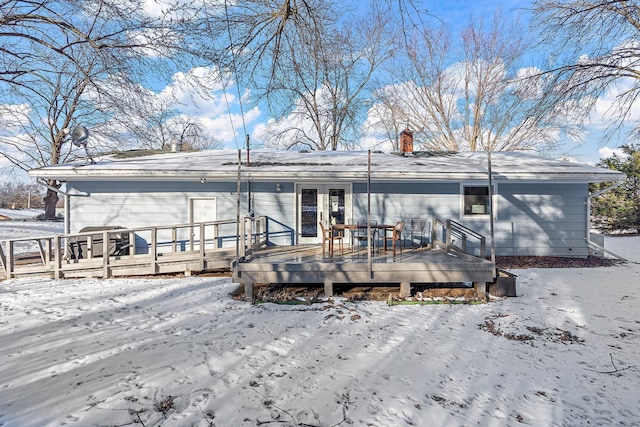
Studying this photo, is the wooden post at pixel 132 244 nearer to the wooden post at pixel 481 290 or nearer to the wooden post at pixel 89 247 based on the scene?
the wooden post at pixel 89 247

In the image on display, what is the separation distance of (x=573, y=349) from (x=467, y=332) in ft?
3.65

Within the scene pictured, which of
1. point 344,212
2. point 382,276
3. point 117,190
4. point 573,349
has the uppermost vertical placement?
point 117,190

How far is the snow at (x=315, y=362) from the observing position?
100 inches

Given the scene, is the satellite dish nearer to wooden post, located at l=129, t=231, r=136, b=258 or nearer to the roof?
the roof

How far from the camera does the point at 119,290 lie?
19.6 feet

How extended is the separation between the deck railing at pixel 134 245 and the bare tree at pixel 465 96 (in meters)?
16.1

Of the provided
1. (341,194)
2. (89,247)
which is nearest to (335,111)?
(341,194)

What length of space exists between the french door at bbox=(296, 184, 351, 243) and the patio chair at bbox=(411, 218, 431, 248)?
6.11 feet

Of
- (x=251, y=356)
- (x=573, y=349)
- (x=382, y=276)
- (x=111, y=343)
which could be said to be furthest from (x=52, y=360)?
(x=573, y=349)

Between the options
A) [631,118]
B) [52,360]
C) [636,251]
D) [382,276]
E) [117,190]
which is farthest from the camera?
[636,251]

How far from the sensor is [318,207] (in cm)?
877

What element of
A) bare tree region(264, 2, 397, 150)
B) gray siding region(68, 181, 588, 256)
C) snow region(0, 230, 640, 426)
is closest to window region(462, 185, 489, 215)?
gray siding region(68, 181, 588, 256)

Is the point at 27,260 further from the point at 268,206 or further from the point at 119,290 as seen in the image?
the point at 268,206

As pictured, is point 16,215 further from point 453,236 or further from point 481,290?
point 481,290
